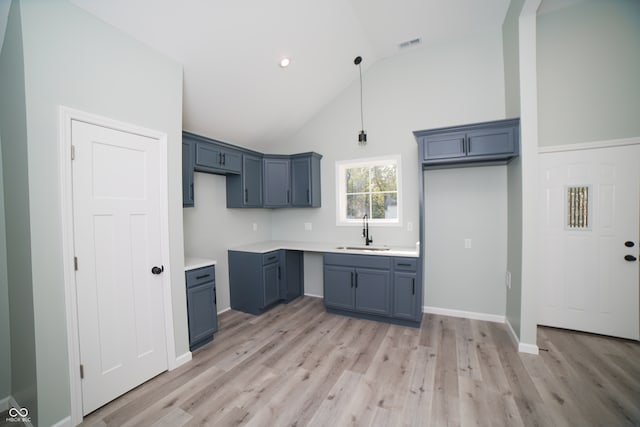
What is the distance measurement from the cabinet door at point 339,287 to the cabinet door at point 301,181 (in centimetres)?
120

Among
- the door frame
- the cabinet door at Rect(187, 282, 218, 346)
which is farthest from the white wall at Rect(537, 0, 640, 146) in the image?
the door frame

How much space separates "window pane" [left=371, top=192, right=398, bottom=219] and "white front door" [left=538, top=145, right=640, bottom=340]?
1711 mm

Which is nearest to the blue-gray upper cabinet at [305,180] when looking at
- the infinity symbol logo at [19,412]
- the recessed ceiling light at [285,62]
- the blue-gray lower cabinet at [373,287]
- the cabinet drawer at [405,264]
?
the blue-gray lower cabinet at [373,287]

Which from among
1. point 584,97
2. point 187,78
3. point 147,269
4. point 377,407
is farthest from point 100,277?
point 584,97

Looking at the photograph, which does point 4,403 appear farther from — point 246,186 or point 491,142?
point 491,142

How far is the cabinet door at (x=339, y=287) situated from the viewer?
133 inches

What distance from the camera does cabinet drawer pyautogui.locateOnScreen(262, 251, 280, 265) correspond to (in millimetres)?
3541

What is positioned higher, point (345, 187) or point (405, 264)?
point (345, 187)

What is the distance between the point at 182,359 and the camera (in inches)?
95.4

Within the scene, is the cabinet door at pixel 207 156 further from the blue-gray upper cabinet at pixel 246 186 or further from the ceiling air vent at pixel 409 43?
the ceiling air vent at pixel 409 43

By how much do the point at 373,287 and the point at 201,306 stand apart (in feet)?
6.67

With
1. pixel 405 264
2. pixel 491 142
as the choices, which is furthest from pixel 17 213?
pixel 491 142

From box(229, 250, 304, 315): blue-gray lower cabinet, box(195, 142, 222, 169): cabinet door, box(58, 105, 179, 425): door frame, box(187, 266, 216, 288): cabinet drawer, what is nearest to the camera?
box(58, 105, 179, 425): door frame

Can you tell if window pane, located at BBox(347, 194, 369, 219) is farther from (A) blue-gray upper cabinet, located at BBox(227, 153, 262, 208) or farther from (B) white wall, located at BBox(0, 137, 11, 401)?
(B) white wall, located at BBox(0, 137, 11, 401)
